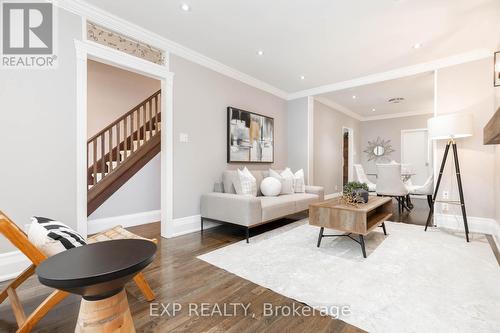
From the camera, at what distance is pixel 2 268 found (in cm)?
195

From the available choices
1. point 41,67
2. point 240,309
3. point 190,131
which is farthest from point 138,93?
point 240,309

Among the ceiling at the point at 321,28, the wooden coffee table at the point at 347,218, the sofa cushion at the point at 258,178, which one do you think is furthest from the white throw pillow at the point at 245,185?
the ceiling at the point at 321,28

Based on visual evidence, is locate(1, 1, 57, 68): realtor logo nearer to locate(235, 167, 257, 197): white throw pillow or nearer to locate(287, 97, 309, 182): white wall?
locate(235, 167, 257, 197): white throw pillow

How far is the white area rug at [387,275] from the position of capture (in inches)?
58.0

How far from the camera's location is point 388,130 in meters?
7.40

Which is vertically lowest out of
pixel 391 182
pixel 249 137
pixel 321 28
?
pixel 391 182

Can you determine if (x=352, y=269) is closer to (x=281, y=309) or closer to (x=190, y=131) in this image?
(x=281, y=309)

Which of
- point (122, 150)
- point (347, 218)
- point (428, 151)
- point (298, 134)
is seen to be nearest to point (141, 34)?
point (122, 150)

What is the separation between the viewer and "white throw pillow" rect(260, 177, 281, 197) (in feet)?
12.6

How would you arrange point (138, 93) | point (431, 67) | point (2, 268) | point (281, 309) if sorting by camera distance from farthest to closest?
point (138, 93) → point (431, 67) → point (2, 268) → point (281, 309)

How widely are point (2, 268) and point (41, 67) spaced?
5.97 ft

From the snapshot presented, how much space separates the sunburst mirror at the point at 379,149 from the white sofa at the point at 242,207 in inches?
196

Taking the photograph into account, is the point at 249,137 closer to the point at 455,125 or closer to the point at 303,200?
the point at 303,200

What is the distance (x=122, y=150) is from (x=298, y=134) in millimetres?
3625
